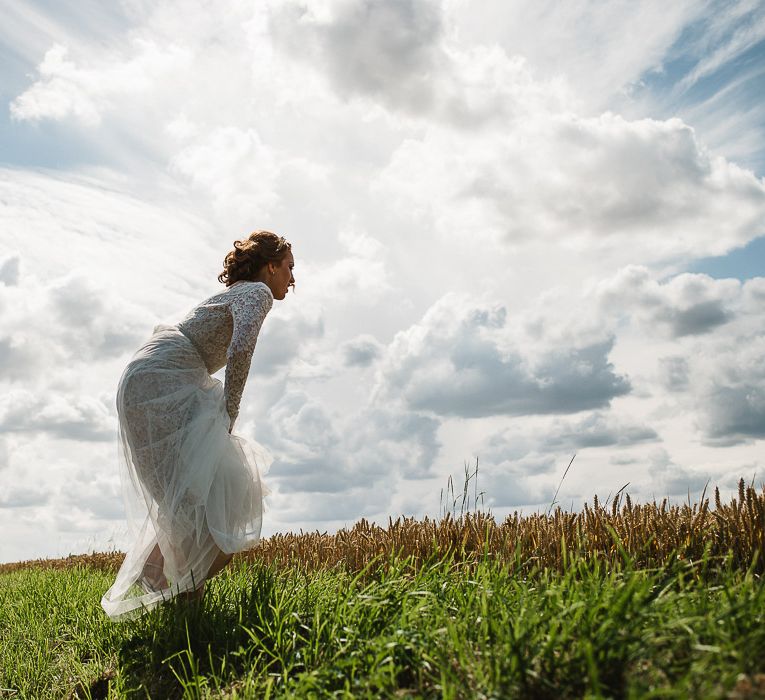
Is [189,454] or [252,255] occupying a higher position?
[252,255]

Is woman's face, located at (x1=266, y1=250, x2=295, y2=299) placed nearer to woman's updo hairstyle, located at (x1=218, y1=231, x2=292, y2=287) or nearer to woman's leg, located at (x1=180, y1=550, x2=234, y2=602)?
woman's updo hairstyle, located at (x1=218, y1=231, x2=292, y2=287)

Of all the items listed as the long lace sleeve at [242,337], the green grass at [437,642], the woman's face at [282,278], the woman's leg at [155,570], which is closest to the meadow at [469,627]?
the green grass at [437,642]

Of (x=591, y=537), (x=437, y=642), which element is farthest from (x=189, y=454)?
(x=591, y=537)

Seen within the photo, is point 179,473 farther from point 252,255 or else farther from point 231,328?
point 252,255

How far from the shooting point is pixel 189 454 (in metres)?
4.86

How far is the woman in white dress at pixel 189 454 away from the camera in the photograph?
481 cm

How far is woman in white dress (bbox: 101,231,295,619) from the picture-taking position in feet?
15.8

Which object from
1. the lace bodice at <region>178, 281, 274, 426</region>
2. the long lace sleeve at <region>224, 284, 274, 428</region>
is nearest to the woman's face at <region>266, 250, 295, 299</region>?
the lace bodice at <region>178, 281, 274, 426</region>

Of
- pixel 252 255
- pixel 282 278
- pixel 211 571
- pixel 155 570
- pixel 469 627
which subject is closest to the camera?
pixel 469 627

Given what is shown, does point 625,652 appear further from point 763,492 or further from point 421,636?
point 763,492

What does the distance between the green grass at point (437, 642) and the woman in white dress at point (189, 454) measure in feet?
0.93

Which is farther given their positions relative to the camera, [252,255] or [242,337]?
[252,255]

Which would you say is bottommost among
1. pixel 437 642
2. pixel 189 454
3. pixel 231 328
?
pixel 437 642

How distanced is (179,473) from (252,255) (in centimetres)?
171
